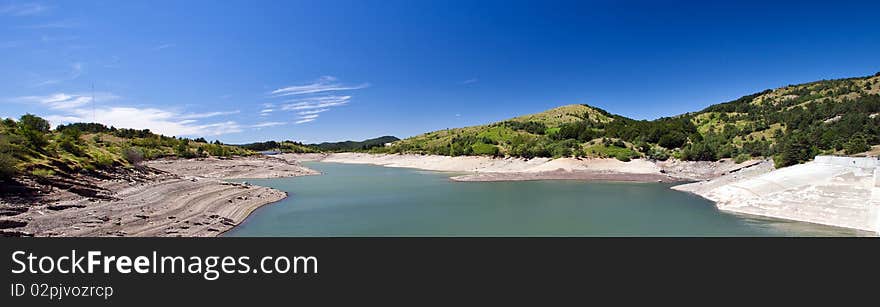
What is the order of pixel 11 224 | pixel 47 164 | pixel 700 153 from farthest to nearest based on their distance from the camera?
pixel 700 153 < pixel 47 164 < pixel 11 224

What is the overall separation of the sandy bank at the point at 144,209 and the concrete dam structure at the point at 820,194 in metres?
30.4

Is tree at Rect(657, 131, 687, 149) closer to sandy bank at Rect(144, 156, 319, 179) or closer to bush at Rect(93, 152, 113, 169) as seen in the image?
sandy bank at Rect(144, 156, 319, 179)

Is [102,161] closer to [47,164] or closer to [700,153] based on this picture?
[47,164]

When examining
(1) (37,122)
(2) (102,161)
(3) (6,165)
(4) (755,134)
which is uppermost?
(1) (37,122)

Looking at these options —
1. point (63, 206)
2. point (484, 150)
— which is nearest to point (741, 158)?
point (484, 150)

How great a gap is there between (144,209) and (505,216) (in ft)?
64.0

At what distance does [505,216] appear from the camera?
24.0 meters

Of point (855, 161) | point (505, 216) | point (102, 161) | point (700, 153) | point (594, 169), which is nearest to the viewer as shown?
point (855, 161)

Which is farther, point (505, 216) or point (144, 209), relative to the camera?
point (505, 216)

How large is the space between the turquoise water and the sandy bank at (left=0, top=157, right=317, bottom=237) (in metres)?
1.56

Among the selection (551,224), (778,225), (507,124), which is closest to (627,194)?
(778,225)

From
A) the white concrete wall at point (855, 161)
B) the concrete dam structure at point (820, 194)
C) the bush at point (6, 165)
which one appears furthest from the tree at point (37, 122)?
the white concrete wall at point (855, 161)

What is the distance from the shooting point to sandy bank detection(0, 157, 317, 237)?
14781mm
